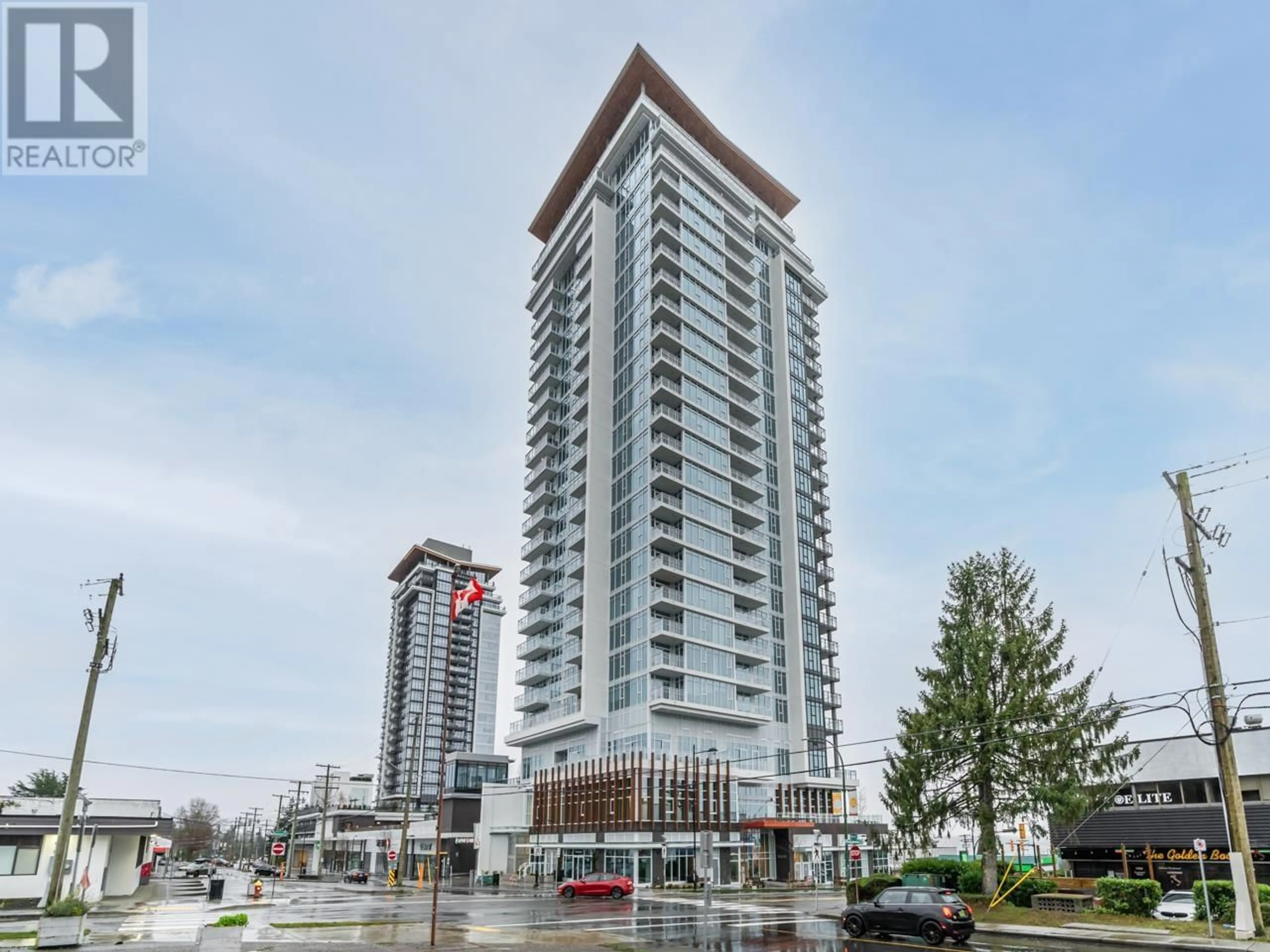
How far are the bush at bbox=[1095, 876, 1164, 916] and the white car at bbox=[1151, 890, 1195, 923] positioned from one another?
28.6 inches

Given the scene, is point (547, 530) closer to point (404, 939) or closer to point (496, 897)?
point (496, 897)

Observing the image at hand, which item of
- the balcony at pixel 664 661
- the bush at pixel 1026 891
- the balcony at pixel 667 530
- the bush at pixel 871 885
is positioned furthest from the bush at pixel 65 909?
the balcony at pixel 667 530

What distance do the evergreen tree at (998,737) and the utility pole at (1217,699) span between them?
5787 millimetres

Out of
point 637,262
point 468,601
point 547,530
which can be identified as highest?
point 637,262

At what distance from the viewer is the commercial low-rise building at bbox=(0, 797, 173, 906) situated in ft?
143

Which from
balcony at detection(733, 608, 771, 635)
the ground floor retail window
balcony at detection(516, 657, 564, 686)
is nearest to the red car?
the ground floor retail window

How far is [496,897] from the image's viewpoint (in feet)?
165

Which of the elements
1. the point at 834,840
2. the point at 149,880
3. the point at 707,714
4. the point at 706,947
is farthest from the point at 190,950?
the point at 149,880

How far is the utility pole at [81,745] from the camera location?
26.2m

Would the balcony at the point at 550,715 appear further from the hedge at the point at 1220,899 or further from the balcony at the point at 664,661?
the hedge at the point at 1220,899

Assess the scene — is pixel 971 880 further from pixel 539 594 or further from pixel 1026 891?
pixel 539 594

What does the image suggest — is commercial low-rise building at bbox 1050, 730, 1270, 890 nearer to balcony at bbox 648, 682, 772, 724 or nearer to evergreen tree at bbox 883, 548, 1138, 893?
evergreen tree at bbox 883, 548, 1138, 893

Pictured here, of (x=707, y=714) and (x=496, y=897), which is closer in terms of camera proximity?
(x=496, y=897)

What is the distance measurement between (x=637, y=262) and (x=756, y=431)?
2153 centimetres
